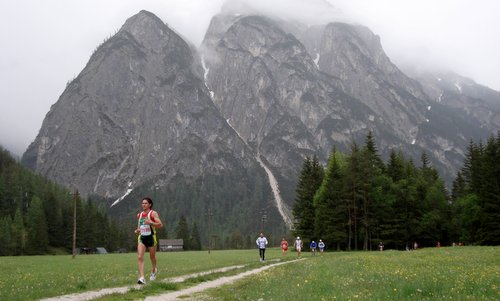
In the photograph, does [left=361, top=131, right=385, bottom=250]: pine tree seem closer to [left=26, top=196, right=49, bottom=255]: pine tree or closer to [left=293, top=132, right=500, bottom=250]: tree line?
[left=293, top=132, right=500, bottom=250]: tree line

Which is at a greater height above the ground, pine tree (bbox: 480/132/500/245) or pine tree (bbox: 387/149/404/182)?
pine tree (bbox: 387/149/404/182)

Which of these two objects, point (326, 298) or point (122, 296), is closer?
point (326, 298)

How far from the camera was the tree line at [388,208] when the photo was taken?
64.6 meters

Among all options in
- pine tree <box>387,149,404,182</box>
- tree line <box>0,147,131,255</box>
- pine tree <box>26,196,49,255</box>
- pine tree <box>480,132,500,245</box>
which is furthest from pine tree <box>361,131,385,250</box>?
pine tree <box>26,196,49,255</box>

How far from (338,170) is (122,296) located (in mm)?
61410

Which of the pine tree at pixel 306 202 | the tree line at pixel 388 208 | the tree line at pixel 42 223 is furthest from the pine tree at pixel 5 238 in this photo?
the tree line at pixel 388 208

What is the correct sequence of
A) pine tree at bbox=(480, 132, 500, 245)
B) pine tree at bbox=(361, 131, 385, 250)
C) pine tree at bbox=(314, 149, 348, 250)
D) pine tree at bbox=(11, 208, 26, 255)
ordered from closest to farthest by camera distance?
pine tree at bbox=(480, 132, 500, 245) < pine tree at bbox=(361, 131, 385, 250) < pine tree at bbox=(314, 149, 348, 250) < pine tree at bbox=(11, 208, 26, 255)

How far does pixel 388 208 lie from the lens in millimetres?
68875

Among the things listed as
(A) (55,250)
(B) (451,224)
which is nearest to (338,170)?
(B) (451,224)

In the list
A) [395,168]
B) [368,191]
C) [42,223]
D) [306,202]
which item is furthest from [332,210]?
[42,223]

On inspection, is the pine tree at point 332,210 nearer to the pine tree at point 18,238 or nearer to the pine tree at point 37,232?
the pine tree at point 37,232

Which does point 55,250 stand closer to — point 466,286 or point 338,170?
point 338,170

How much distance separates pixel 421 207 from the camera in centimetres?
7394

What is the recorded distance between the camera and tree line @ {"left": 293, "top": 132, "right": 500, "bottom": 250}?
64562 mm
